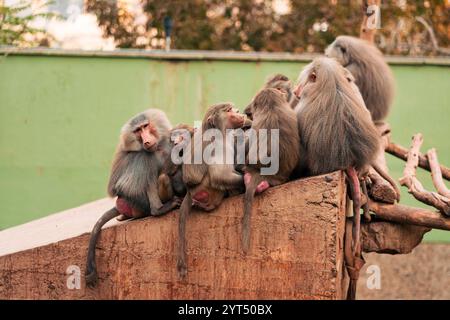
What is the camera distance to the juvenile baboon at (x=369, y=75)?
7695 mm

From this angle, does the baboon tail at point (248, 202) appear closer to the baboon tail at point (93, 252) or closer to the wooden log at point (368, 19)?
the baboon tail at point (93, 252)

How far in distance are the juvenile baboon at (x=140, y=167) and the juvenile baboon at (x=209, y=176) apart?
19 cm

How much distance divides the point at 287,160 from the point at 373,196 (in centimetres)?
88

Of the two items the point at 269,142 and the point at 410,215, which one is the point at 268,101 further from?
the point at 410,215

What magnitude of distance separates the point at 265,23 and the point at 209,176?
11.4m

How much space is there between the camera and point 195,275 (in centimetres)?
503

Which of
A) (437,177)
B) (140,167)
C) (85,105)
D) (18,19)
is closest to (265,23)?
(18,19)

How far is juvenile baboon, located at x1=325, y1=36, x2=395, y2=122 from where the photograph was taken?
25.2 ft

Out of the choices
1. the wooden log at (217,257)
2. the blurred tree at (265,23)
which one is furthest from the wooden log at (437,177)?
the blurred tree at (265,23)
